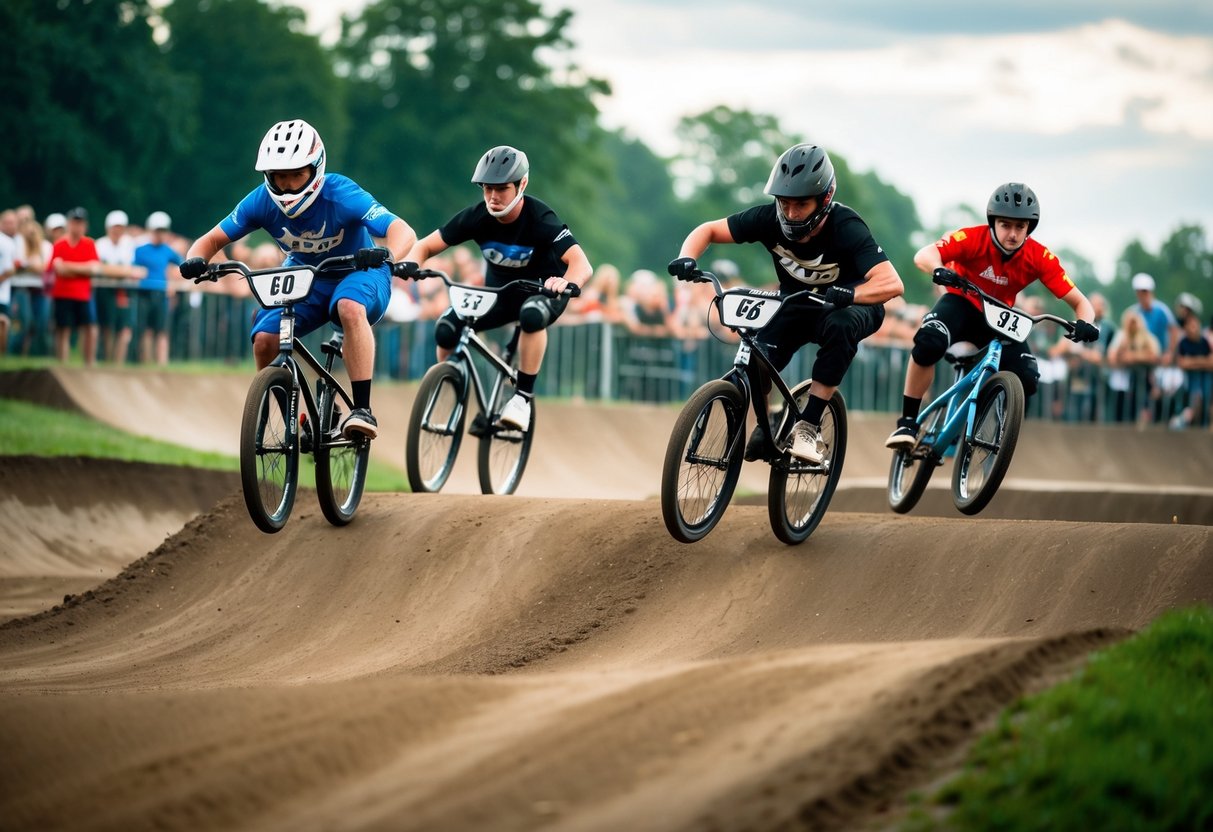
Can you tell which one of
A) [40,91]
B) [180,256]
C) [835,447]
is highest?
[40,91]

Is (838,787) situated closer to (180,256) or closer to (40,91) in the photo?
(180,256)

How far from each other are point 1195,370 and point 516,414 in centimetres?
1521

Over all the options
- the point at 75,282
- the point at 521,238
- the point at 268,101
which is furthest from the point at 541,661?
the point at 268,101

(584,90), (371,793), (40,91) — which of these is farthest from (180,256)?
(584,90)

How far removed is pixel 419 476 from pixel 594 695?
5850 mm

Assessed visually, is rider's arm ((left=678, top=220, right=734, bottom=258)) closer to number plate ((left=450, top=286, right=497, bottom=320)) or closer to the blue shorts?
the blue shorts

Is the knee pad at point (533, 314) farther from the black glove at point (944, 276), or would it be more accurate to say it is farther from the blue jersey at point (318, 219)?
the black glove at point (944, 276)

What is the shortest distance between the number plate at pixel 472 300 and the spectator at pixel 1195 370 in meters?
14.8

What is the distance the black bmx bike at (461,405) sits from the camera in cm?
1159

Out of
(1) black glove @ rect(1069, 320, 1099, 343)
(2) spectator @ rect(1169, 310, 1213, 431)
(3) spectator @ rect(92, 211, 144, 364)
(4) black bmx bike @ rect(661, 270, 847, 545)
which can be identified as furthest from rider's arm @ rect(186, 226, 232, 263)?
(2) spectator @ rect(1169, 310, 1213, 431)

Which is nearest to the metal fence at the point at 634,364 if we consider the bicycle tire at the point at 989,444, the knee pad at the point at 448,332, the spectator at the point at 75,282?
the spectator at the point at 75,282

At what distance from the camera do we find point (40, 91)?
38375 millimetres

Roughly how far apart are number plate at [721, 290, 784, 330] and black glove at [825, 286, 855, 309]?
340 mm

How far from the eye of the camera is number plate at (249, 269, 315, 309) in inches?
384
